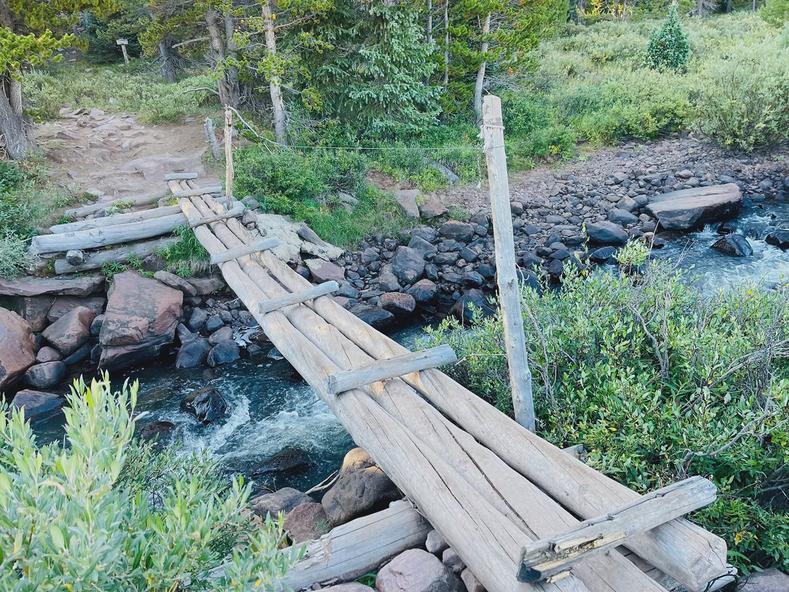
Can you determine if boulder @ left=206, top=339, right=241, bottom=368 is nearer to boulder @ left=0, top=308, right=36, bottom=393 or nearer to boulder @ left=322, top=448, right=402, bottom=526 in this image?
boulder @ left=0, top=308, right=36, bottom=393

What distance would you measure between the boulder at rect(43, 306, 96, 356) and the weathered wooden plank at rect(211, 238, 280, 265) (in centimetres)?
256

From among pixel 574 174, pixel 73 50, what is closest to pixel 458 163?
pixel 574 174

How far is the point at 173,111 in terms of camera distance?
16219 millimetres

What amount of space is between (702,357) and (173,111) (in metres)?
15.9

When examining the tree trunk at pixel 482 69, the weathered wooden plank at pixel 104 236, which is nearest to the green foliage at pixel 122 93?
the weathered wooden plank at pixel 104 236

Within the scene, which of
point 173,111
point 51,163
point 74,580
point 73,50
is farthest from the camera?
point 73,50

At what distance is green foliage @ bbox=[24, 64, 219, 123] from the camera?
16328 millimetres

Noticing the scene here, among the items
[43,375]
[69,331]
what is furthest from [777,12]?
[43,375]

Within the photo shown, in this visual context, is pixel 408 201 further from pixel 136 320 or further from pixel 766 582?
pixel 766 582

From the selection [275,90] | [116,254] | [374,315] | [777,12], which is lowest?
[374,315]

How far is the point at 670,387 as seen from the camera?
4680mm

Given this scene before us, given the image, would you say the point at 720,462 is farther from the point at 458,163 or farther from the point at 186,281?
the point at 458,163

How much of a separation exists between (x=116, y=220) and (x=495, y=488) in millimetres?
9054

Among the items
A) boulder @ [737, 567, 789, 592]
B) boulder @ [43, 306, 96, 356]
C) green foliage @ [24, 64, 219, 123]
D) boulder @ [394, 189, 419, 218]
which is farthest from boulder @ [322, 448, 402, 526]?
green foliage @ [24, 64, 219, 123]
